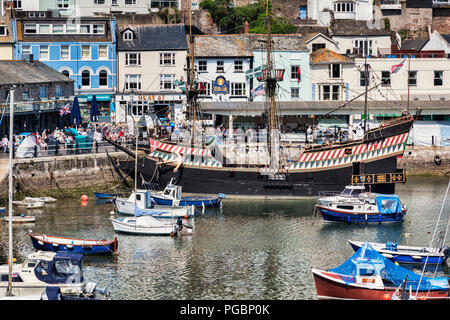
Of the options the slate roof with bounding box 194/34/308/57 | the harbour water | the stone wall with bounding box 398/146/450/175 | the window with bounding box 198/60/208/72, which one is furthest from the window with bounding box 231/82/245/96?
the harbour water

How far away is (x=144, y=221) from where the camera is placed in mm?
53406

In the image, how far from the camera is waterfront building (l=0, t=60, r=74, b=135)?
7106cm

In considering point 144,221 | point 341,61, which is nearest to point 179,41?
point 341,61

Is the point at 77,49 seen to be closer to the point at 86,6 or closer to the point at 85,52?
the point at 85,52

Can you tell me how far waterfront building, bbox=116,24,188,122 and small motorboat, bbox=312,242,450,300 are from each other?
1858 inches

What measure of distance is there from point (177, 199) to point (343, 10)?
49.4 metres

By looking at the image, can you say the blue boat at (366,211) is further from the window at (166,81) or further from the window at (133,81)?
the window at (133,81)

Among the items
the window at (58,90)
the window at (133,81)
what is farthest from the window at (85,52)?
the window at (58,90)

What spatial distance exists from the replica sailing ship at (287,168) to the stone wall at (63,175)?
1.58 meters

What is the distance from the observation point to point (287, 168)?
2616 inches

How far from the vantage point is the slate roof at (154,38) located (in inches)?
3403

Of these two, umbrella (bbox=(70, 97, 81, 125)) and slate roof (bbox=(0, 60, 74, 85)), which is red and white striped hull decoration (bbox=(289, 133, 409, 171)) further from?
slate roof (bbox=(0, 60, 74, 85))
